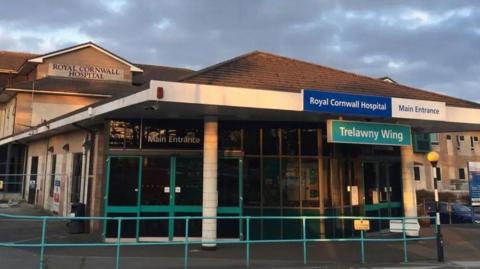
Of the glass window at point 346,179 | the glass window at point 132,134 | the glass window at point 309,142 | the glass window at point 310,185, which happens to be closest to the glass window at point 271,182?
the glass window at point 310,185

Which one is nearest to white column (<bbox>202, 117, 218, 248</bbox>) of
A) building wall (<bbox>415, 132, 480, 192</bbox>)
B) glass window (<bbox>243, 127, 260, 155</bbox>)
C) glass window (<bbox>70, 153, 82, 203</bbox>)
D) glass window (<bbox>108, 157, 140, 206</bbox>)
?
glass window (<bbox>243, 127, 260, 155</bbox>)

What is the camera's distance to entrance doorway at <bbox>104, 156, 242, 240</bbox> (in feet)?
46.1

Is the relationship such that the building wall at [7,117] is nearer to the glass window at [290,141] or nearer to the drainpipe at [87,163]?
the drainpipe at [87,163]

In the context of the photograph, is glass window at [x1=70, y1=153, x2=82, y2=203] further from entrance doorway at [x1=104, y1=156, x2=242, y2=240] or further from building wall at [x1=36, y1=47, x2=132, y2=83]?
building wall at [x1=36, y1=47, x2=132, y2=83]

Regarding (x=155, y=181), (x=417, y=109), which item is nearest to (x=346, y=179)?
(x=417, y=109)

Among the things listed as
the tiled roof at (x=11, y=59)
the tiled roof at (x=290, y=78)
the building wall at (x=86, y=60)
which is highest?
the tiled roof at (x=11, y=59)

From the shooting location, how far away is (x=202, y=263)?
428 inches

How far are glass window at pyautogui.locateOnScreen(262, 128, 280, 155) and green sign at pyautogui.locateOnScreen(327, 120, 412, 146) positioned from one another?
2671 mm

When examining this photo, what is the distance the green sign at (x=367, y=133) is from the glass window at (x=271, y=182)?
2.78 m

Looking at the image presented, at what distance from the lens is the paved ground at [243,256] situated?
34.8ft

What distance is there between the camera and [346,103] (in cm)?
1277

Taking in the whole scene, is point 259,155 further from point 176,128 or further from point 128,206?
point 128,206

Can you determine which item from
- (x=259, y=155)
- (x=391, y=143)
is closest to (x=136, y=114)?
(x=259, y=155)

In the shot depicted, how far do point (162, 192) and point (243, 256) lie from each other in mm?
3541
